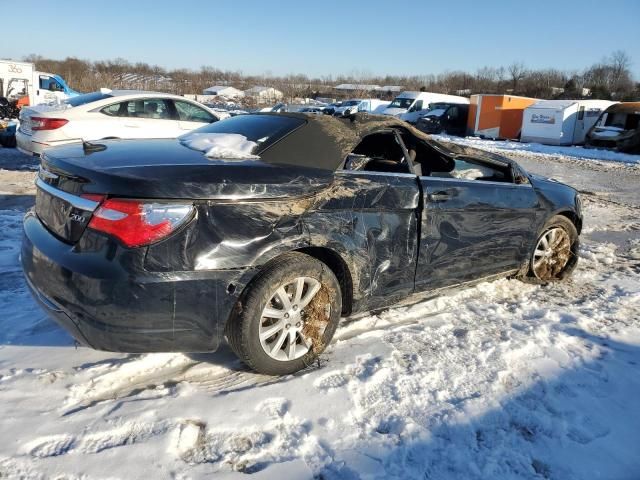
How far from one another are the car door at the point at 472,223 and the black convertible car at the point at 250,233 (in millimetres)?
16

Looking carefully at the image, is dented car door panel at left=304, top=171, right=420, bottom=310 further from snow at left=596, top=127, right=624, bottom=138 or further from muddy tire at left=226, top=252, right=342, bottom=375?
snow at left=596, top=127, right=624, bottom=138

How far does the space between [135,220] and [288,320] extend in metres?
1.05

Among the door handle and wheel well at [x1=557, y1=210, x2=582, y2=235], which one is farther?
wheel well at [x1=557, y1=210, x2=582, y2=235]

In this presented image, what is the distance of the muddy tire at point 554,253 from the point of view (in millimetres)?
4871

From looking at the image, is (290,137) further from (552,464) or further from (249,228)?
(552,464)

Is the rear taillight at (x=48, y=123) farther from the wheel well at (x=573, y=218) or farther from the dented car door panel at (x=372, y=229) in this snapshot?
the wheel well at (x=573, y=218)

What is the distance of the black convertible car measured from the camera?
100 inches

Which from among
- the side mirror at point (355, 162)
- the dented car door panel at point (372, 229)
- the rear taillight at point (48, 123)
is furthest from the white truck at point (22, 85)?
the dented car door panel at point (372, 229)

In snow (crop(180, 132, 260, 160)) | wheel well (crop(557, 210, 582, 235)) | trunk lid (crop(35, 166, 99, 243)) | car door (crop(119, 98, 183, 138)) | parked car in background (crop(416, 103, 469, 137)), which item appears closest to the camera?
trunk lid (crop(35, 166, 99, 243))

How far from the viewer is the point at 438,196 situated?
12.1 ft

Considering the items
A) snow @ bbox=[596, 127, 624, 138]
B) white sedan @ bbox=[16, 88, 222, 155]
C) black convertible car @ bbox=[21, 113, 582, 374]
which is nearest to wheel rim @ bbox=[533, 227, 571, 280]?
black convertible car @ bbox=[21, 113, 582, 374]

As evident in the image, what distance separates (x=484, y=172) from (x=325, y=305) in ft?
7.26

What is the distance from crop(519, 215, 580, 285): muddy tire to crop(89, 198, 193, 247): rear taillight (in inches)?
139

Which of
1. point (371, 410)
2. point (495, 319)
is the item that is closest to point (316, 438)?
point (371, 410)
